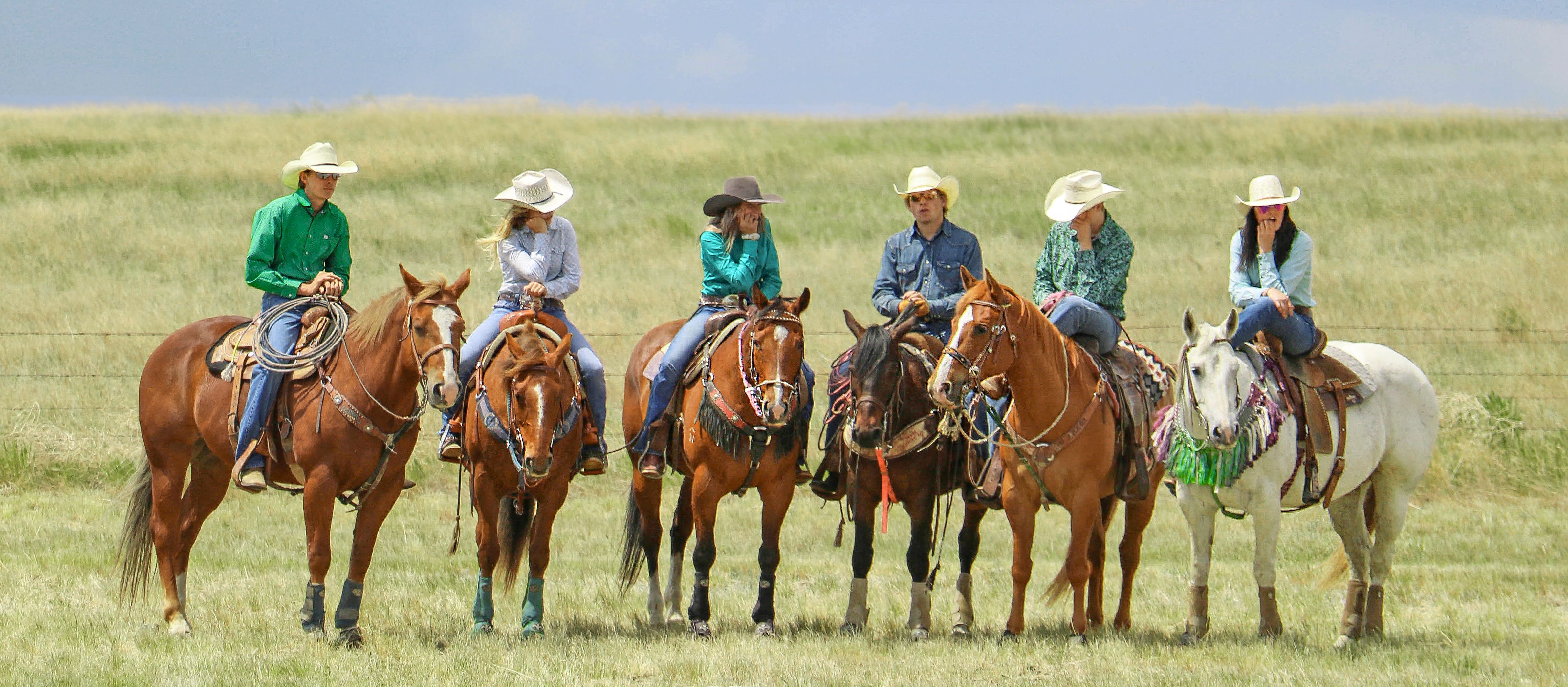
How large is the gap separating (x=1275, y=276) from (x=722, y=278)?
10.6 feet

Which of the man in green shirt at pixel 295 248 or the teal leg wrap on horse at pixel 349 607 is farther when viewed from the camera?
the man in green shirt at pixel 295 248

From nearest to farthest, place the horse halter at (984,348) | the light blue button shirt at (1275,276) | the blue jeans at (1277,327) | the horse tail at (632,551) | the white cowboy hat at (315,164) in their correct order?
the horse halter at (984,348)
the blue jeans at (1277,327)
the light blue button shirt at (1275,276)
the white cowboy hat at (315,164)
the horse tail at (632,551)

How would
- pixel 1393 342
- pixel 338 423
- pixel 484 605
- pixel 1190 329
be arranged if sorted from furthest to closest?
pixel 1393 342 → pixel 484 605 → pixel 338 423 → pixel 1190 329

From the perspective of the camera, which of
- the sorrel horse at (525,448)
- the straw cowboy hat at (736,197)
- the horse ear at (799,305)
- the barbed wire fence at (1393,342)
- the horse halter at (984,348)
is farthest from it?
the barbed wire fence at (1393,342)

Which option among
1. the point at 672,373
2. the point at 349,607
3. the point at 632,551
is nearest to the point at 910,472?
the point at 672,373

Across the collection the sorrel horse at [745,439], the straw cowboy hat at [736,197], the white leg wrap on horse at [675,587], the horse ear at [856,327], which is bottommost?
the white leg wrap on horse at [675,587]

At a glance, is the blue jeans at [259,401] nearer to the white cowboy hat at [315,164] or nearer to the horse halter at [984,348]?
the white cowboy hat at [315,164]

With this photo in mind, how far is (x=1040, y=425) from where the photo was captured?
7.44 meters

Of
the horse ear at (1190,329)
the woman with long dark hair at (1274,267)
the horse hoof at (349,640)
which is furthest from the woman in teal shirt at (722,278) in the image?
the woman with long dark hair at (1274,267)

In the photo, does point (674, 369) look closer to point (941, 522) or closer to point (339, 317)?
point (339, 317)

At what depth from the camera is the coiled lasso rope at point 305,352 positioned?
754 cm

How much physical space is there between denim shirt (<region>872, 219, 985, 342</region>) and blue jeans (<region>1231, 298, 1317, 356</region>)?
62.3 inches

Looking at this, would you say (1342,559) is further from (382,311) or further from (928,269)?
(382,311)

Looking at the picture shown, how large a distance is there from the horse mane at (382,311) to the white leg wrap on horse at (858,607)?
2.86 m
